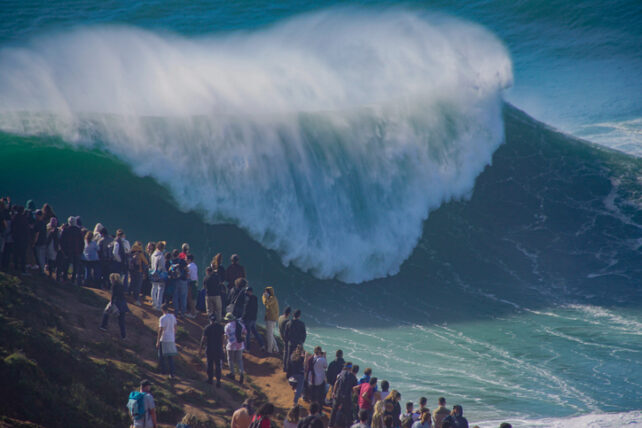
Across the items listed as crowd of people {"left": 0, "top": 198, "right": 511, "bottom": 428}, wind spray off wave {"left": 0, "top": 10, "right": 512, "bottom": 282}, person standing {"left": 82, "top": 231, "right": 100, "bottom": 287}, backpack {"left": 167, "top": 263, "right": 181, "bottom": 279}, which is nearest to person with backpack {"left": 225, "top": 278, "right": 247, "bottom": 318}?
crowd of people {"left": 0, "top": 198, "right": 511, "bottom": 428}

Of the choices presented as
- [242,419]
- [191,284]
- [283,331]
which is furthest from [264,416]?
[191,284]

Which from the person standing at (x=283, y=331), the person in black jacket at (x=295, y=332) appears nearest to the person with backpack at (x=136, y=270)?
the person standing at (x=283, y=331)

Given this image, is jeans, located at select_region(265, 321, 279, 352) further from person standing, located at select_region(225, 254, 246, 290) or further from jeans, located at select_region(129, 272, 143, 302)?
jeans, located at select_region(129, 272, 143, 302)

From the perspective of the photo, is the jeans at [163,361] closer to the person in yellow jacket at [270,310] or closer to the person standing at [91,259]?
the person in yellow jacket at [270,310]

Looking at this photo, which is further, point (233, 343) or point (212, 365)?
point (233, 343)

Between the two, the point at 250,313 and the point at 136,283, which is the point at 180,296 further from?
the point at 250,313

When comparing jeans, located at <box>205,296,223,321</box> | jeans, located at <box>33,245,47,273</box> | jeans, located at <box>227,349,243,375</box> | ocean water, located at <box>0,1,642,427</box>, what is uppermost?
ocean water, located at <box>0,1,642,427</box>

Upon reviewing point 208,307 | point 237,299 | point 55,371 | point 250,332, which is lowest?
point 55,371
